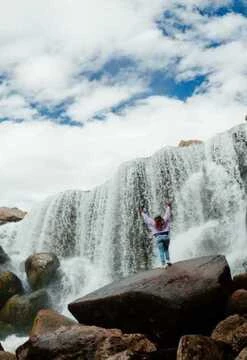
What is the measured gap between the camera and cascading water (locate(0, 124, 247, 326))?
2703cm

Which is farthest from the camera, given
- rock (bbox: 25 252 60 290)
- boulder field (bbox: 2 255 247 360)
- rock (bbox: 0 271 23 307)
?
rock (bbox: 25 252 60 290)

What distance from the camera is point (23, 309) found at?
83.5 ft

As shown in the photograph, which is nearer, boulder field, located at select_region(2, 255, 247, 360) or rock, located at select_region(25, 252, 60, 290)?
boulder field, located at select_region(2, 255, 247, 360)

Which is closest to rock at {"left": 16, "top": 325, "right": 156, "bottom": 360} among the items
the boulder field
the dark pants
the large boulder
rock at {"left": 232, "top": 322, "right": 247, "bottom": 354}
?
the boulder field

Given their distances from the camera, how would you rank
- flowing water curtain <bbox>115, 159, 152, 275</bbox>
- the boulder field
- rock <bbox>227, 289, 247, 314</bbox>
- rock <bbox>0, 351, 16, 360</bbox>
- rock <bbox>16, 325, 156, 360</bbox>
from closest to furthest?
rock <bbox>16, 325, 156, 360</bbox>, the boulder field, rock <bbox>227, 289, 247, 314</bbox>, rock <bbox>0, 351, 16, 360</bbox>, flowing water curtain <bbox>115, 159, 152, 275</bbox>

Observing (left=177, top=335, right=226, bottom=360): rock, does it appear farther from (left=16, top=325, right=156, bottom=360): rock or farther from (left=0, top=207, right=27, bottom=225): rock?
(left=0, top=207, right=27, bottom=225): rock

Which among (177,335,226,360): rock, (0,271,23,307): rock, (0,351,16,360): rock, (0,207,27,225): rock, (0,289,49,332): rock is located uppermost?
(0,207,27,225): rock

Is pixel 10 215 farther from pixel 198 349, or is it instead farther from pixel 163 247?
pixel 198 349

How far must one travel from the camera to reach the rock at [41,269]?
27984 millimetres

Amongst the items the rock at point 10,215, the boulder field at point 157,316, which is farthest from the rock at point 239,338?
the rock at point 10,215

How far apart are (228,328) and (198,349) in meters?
2.25

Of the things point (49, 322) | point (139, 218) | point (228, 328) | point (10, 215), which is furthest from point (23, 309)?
point (10, 215)

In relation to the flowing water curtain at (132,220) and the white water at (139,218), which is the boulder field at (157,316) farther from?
the flowing water curtain at (132,220)

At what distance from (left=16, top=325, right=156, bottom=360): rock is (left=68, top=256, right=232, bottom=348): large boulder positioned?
4.43 feet
